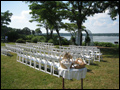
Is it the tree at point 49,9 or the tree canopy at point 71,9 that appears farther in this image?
the tree at point 49,9

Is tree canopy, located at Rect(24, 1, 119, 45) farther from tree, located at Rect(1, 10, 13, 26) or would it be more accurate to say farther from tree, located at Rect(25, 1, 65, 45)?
tree, located at Rect(1, 10, 13, 26)

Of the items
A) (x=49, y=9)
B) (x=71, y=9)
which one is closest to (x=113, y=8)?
(x=71, y=9)

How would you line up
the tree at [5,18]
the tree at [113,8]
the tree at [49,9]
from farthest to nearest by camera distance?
1. the tree at [5,18]
2. the tree at [49,9]
3. the tree at [113,8]

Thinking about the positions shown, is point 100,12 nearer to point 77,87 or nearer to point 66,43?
point 66,43

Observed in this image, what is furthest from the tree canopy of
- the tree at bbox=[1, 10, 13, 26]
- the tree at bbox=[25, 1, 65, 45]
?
the tree at bbox=[1, 10, 13, 26]

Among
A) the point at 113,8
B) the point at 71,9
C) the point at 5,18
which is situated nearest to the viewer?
the point at 113,8

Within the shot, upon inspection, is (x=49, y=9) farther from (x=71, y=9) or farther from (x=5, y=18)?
(x=5, y=18)

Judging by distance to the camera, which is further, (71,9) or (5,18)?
(5,18)

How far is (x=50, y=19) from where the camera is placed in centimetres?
1662

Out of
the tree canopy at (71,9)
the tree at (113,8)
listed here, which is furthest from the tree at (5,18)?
the tree at (113,8)

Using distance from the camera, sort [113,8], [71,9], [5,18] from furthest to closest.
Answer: [5,18] → [71,9] → [113,8]

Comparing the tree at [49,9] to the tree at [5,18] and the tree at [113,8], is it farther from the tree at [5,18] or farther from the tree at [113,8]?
the tree at [5,18]

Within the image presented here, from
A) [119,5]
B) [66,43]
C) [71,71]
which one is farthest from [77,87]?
[66,43]

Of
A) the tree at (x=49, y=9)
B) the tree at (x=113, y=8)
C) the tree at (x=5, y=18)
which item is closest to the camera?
the tree at (x=113, y=8)
